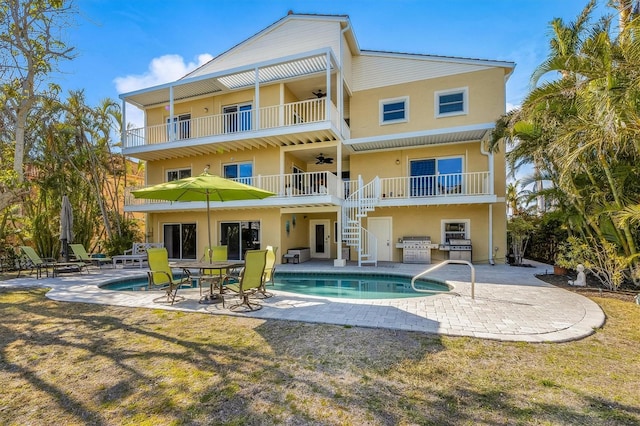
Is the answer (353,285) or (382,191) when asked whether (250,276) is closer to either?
(353,285)

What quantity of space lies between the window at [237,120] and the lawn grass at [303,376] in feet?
36.7

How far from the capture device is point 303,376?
3.36 metres

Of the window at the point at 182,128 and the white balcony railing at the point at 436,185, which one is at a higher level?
the window at the point at 182,128

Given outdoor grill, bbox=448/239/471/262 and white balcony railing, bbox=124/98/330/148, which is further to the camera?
white balcony railing, bbox=124/98/330/148

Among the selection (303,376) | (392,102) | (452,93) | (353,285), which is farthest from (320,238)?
(303,376)

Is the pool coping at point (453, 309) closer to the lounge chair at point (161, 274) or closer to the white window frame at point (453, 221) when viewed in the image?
the lounge chair at point (161, 274)

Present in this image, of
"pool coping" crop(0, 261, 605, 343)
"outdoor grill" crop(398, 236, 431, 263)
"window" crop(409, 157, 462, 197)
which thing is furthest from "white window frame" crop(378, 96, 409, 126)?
"pool coping" crop(0, 261, 605, 343)

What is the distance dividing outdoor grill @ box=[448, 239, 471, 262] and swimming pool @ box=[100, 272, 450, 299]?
3.72 m

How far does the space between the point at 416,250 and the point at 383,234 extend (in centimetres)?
180

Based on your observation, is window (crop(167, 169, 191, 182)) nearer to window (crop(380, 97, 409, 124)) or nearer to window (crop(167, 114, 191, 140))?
window (crop(167, 114, 191, 140))

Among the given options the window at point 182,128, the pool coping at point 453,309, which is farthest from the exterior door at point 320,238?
the pool coping at point 453,309

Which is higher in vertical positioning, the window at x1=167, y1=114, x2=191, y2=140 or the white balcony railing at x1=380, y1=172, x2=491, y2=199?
the window at x1=167, y1=114, x2=191, y2=140

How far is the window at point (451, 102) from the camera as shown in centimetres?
1363

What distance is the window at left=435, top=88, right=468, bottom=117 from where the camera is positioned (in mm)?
13633
